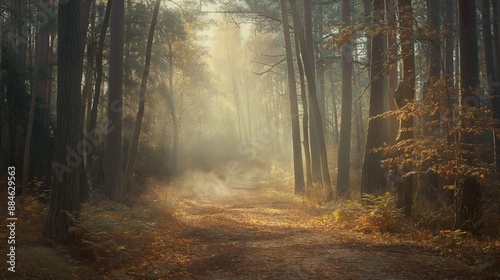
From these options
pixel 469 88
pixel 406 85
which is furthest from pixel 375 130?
pixel 469 88

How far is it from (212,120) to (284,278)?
43654 millimetres

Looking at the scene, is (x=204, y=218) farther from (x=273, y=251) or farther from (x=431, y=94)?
(x=431, y=94)

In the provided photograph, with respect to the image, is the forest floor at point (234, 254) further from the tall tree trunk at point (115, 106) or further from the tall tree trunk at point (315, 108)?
the tall tree trunk at point (315, 108)

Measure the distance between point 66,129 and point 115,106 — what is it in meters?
6.60

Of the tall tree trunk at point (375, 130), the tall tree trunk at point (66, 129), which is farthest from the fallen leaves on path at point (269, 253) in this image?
the tall tree trunk at point (375, 130)

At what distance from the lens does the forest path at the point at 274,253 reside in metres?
6.35

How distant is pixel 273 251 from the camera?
7.86 meters

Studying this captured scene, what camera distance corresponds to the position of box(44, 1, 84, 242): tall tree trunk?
24.0ft

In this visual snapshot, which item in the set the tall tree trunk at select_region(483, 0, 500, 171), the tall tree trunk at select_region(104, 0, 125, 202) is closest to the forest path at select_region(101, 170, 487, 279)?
the tall tree trunk at select_region(104, 0, 125, 202)

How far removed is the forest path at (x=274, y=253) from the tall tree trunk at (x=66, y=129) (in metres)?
1.64

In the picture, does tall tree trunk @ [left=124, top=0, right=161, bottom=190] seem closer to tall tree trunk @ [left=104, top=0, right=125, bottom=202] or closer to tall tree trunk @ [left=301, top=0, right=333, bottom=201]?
tall tree trunk @ [left=104, top=0, right=125, bottom=202]

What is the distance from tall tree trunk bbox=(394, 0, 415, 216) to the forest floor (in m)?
1.56

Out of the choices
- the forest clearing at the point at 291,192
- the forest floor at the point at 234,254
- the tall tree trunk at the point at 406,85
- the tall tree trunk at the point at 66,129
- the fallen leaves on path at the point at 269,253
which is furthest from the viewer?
the tall tree trunk at the point at 406,85

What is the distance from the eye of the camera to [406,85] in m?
9.71
